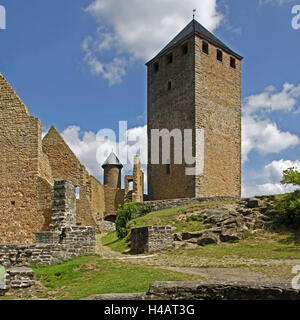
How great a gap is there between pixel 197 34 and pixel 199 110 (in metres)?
6.13

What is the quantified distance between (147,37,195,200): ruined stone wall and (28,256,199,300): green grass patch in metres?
15.3

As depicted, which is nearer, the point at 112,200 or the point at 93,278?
the point at 93,278

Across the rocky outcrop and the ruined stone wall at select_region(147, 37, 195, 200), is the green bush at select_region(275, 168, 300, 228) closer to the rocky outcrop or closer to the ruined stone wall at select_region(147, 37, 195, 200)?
the rocky outcrop

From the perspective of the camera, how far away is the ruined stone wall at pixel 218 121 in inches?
1019

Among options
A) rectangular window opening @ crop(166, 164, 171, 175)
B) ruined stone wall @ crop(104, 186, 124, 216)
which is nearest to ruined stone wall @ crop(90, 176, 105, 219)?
ruined stone wall @ crop(104, 186, 124, 216)

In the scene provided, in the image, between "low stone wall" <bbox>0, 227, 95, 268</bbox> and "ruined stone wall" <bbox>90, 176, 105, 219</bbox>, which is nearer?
"low stone wall" <bbox>0, 227, 95, 268</bbox>

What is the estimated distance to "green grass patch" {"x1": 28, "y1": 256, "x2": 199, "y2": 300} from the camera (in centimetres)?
770

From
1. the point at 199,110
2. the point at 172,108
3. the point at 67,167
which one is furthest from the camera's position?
the point at 172,108

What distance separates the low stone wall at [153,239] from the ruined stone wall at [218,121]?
→ 11.0 meters

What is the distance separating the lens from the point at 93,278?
29.5 feet

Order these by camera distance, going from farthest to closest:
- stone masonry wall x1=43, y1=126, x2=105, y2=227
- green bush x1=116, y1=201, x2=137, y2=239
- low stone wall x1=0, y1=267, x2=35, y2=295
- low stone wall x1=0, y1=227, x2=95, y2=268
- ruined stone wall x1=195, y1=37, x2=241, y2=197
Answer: ruined stone wall x1=195, y1=37, x2=241, y2=197 → stone masonry wall x1=43, y1=126, x2=105, y2=227 → green bush x1=116, y1=201, x2=137, y2=239 → low stone wall x1=0, y1=227, x2=95, y2=268 → low stone wall x1=0, y1=267, x2=35, y2=295

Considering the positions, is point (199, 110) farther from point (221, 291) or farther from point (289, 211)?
point (221, 291)

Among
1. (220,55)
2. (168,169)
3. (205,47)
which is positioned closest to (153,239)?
(168,169)

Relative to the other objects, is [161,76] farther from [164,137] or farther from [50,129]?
[50,129]
